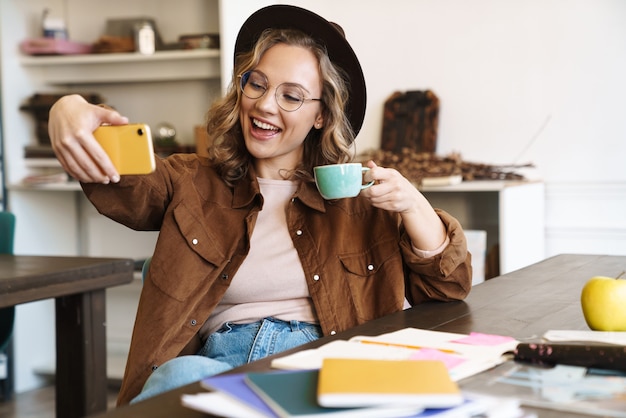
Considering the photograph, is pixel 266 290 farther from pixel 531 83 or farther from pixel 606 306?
pixel 531 83

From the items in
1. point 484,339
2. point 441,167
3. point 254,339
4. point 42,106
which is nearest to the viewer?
point 484,339

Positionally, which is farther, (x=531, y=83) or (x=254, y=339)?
(x=531, y=83)

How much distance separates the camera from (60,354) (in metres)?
2.67

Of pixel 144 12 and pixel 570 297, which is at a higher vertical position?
pixel 144 12

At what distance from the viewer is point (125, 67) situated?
4.25 meters

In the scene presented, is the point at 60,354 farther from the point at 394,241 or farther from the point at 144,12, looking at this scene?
the point at 144,12

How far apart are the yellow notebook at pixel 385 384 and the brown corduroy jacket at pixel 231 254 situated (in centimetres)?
79

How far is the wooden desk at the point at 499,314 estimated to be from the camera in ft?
3.27

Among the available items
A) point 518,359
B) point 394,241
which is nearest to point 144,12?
point 394,241

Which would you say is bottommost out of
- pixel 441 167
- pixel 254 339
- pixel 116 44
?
pixel 254 339

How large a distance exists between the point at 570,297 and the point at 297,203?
2.02ft

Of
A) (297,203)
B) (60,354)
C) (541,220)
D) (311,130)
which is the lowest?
(60,354)

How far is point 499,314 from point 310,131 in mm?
738

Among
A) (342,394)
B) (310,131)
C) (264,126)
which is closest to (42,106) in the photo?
(310,131)
